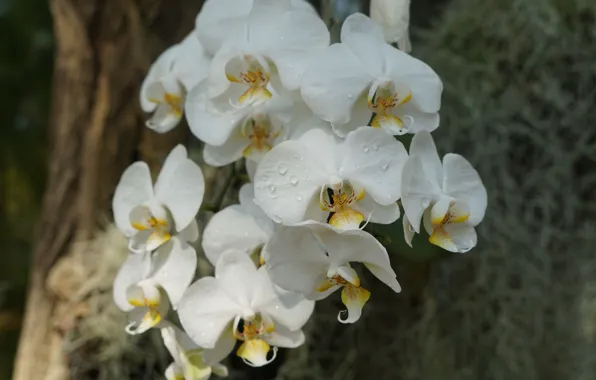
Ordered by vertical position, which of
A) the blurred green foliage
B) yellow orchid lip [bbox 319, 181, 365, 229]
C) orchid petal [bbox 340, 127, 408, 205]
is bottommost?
the blurred green foliage

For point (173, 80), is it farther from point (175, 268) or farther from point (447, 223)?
point (447, 223)

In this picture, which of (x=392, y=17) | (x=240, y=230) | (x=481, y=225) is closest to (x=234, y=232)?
(x=240, y=230)

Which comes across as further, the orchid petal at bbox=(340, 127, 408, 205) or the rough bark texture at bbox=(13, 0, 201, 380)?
the rough bark texture at bbox=(13, 0, 201, 380)

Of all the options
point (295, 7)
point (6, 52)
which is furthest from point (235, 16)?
point (6, 52)

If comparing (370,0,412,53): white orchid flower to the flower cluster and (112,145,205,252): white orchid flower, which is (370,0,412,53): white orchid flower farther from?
(112,145,205,252): white orchid flower

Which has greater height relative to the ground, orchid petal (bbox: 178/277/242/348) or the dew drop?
the dew drop

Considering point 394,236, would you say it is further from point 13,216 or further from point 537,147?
→ point 13,216

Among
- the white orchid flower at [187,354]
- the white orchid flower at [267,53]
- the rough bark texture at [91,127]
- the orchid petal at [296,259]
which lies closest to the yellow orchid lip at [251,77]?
the white orchid flower at [267,53]

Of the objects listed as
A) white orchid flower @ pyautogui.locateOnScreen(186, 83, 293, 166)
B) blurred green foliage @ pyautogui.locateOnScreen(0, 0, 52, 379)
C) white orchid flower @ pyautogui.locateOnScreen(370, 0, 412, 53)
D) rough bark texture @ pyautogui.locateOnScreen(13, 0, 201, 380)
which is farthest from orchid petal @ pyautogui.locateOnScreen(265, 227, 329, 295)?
blurred green foliage @ pyautogui.locateOnScreen(0, 0, 52, 379)
